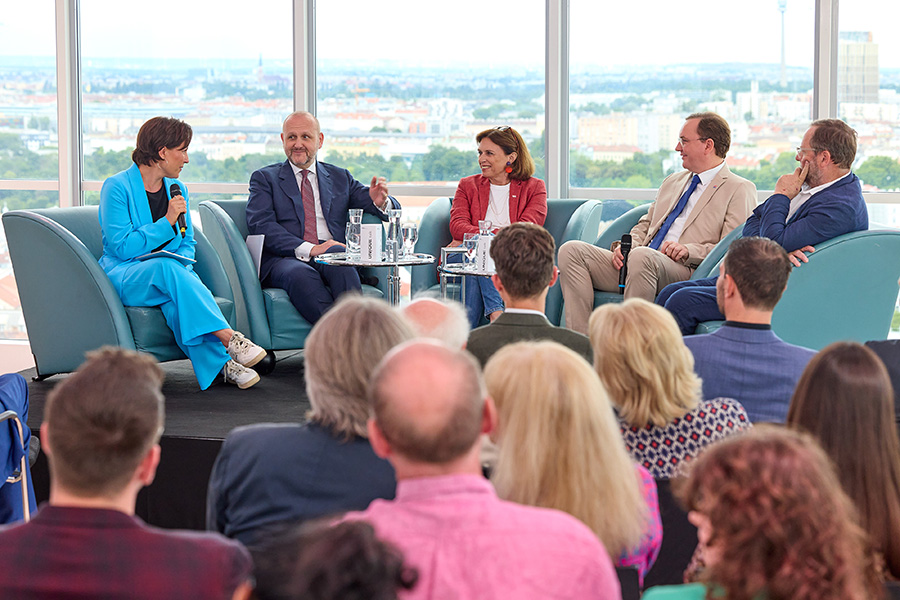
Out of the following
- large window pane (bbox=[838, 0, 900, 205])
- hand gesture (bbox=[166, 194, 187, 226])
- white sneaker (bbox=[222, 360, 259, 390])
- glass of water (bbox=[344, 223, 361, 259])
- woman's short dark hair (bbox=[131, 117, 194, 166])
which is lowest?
white sneaker (bbox=[222, 360, 259, 390])

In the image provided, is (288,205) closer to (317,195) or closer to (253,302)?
(317,195)

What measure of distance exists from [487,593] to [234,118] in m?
5.59

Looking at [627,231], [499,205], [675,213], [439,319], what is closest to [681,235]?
[675,213]

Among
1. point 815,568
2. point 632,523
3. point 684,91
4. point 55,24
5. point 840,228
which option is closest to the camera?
point 815,568

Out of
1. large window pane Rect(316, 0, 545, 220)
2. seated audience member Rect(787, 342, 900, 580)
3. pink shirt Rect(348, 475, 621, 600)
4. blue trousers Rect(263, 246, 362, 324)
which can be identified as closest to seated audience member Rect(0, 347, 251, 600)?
pink shirt Rect(348, 475, 621, 600)

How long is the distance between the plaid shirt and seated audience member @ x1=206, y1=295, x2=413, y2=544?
1.43ft

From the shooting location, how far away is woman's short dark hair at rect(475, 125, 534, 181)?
514 centimetres

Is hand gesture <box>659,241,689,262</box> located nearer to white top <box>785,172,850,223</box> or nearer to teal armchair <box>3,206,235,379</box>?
white top <box>785,172,850,223</box>

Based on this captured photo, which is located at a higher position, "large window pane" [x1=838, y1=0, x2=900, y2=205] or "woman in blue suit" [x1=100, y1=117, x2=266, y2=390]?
"large window pane" [x1=838, y1=0, x2=900, y2=205]

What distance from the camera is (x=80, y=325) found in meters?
4.14

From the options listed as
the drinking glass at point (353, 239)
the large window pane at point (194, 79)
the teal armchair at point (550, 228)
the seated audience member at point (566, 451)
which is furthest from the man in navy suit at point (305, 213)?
the seated audience member at point (566, 451)

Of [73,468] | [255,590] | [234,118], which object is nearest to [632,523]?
[255,590]

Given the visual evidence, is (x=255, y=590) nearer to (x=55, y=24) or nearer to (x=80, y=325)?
(x=80, y=325)

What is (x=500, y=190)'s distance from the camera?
17.1 ft
